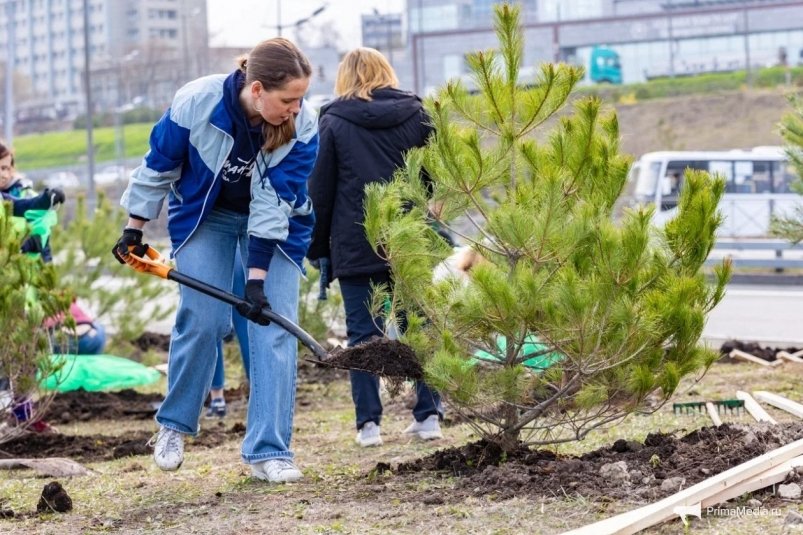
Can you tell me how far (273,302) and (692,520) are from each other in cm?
184

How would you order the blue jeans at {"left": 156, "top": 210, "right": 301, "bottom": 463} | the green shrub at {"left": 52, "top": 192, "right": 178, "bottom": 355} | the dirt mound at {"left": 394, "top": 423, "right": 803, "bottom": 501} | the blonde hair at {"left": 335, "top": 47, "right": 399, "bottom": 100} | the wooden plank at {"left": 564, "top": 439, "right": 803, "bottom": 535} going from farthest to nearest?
the green shrub at {"left": 52, "top": 192, "right": 178, "bottom": 355}, the blonde hair at {"left": 335, "top": 47, "right": 399, "bottom": 100}, the blue jeans at {"left": 156, "top": 210, "right": 301, "bottom": 463}, the dirt mound at {"left": 394, "top": 423, "right": 803, "bottom": 501}, the wooden plank at {"left": 564, "top": 439, "right": 803, "bottom": 535}

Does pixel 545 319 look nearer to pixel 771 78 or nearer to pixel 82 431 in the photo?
pixel 82 431

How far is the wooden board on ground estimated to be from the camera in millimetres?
5102

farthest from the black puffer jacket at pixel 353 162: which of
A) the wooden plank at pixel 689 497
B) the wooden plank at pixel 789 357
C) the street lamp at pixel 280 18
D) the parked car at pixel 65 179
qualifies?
the parked car at pixel 65 179

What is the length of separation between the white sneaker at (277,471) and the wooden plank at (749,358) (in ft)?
14.5

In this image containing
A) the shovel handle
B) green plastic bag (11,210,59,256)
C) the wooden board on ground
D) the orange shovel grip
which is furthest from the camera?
green plastic bag (11,210,59,256)

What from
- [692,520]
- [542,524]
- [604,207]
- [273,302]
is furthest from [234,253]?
[692,520]

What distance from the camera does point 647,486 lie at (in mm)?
3816

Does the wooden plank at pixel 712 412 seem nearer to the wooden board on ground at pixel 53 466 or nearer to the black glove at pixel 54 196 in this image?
the wooden board on ground at pixel 53 466

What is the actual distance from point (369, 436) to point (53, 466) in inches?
54.0

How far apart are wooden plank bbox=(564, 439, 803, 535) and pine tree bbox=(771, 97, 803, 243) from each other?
398 cm

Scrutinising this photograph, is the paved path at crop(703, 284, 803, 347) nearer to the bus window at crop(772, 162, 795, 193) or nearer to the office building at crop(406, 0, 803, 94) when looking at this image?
the bus window at crop(772, 162, 795, 193)

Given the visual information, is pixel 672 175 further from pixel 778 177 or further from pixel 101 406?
pixel 101 406

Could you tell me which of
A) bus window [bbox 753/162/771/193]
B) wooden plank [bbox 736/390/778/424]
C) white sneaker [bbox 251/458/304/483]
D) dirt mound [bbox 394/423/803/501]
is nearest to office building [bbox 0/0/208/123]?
bus window [bbox 753/162/771/193]
